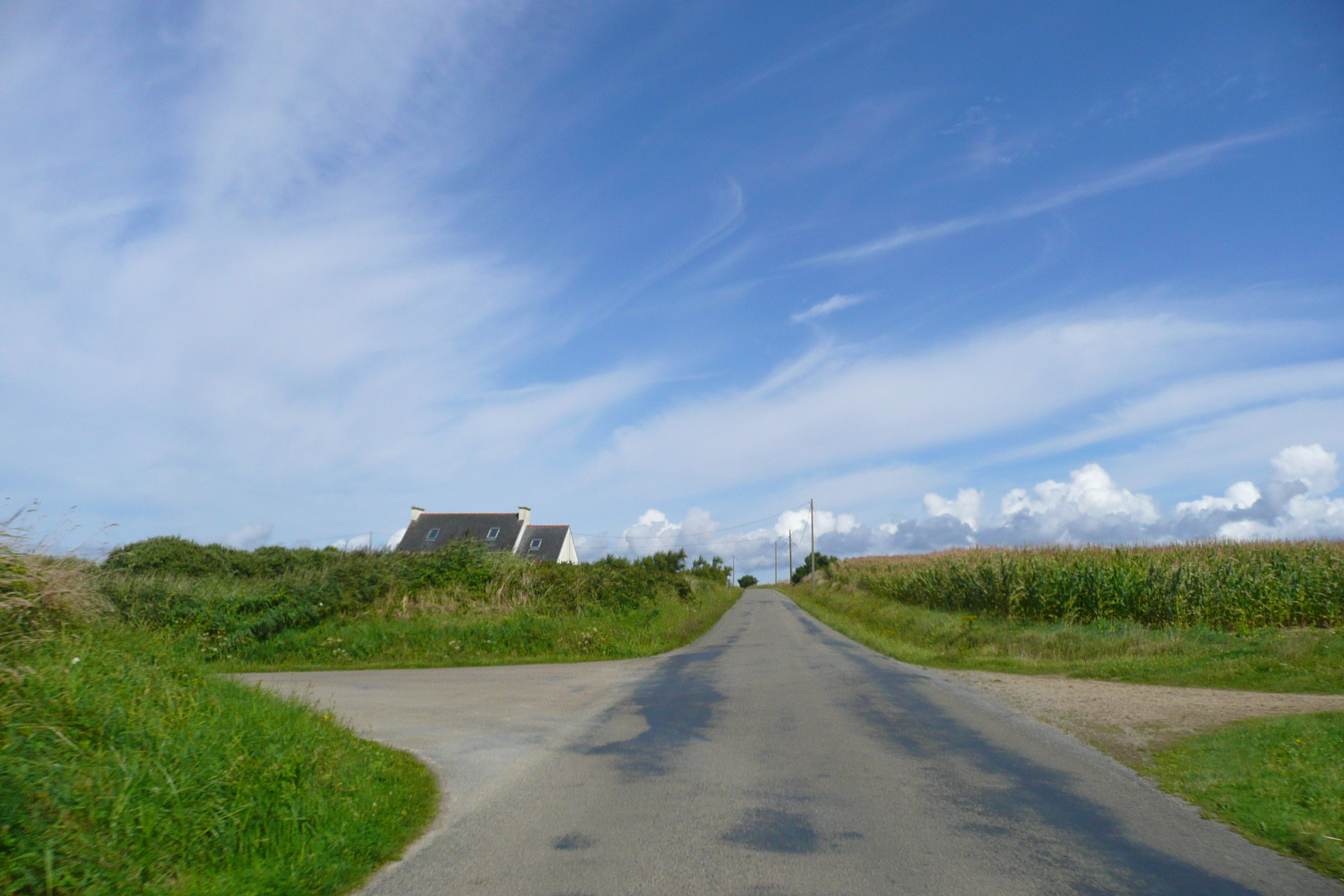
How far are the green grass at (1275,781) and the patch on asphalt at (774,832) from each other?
9.75 feet

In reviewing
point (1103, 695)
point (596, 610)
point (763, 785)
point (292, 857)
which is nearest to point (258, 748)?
point (292, 857)

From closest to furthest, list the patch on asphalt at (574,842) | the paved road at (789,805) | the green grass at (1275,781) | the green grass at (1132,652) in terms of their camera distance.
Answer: the paved road at (789,805) → the green grass at (1275,781) → the patch on asphalt at (574,842) → the green grass at (1132,652)

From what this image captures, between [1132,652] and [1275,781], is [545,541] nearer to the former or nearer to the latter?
[1132,652]

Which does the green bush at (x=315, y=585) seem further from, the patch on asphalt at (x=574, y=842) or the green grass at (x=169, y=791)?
the patch on asphalt at (x=574, y=842)

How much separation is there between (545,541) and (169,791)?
4927 cm

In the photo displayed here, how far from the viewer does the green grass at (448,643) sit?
727 inches

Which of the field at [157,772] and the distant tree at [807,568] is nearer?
the field at [157,772]

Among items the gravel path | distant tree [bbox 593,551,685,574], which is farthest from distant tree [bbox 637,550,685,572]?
the gravel path

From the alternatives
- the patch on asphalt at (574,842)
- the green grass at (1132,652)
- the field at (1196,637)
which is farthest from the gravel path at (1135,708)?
the patch on asphalt at (574,842)

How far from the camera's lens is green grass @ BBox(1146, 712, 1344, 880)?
513 centimetres

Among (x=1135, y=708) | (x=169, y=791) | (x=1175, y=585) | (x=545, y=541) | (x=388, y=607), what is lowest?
(x=1135, y=708)

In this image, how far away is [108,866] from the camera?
4.06 metres

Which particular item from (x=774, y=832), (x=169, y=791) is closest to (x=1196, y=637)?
(x=774, y=832)

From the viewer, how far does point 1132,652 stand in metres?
16.2
